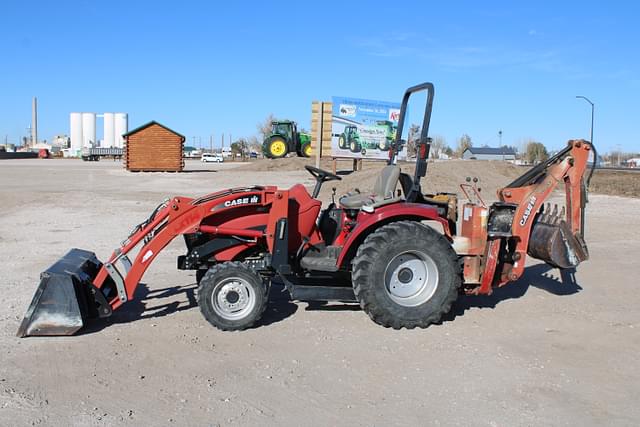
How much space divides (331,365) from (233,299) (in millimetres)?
1270

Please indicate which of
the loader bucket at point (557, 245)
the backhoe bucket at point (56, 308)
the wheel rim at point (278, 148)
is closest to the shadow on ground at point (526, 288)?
the loader bucket at point (557, 245)

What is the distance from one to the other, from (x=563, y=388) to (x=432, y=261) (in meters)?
1.76

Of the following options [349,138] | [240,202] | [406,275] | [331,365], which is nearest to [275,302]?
[240,202]

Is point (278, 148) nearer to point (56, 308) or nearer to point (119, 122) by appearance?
point (56, 308)

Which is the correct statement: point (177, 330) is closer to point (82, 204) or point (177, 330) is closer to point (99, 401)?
point (99, 401)

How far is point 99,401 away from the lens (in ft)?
13.7

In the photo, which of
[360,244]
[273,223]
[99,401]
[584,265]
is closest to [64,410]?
[99,401]

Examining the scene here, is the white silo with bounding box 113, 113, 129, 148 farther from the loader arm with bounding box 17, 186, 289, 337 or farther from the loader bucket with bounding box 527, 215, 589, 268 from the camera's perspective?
the loader bucket with bounding box 527, 215, 589, 268

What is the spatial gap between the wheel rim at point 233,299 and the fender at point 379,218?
3.02 feet

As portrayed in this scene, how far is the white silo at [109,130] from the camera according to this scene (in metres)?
115

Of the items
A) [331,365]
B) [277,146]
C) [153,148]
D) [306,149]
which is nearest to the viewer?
[331,365]

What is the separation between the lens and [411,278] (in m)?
6.04

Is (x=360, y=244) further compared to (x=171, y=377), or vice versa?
(x=360, y=244)

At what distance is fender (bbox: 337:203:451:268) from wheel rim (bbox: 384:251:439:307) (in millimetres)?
379
